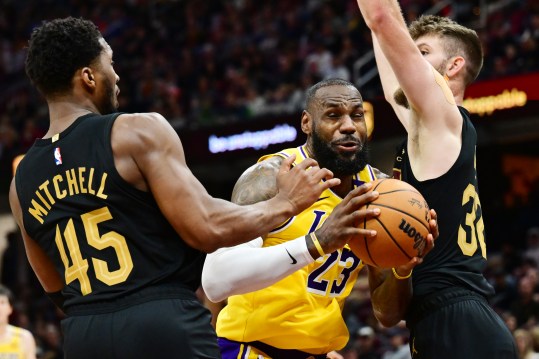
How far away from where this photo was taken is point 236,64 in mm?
17750

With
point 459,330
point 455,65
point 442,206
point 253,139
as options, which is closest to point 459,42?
point 455,65

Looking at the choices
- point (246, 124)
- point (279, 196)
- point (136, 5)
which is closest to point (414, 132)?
point (279, 196)

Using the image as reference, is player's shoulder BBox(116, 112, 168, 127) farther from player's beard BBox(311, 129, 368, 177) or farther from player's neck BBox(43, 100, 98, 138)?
player's beard BBox(311, 129, 368, 177)

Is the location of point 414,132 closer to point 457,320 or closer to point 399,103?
point 399,103

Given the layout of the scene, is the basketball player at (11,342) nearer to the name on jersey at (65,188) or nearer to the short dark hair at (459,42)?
the name on jersey at (65,188)

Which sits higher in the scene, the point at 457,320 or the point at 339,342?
the point at 457,320

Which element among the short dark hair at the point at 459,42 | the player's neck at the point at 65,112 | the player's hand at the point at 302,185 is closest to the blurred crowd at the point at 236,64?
the short dark hair at the point at 459,42

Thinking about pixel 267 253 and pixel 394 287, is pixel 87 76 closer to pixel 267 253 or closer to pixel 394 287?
pixel 267 253

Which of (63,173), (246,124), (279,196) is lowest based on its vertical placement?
(246,124)

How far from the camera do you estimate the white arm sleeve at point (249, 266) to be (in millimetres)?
4152

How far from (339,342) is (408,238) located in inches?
41.6

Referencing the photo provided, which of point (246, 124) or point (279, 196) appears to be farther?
point (246, 124)

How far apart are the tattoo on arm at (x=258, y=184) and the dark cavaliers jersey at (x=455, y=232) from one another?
2.20 ft

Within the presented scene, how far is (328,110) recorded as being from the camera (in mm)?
4898
